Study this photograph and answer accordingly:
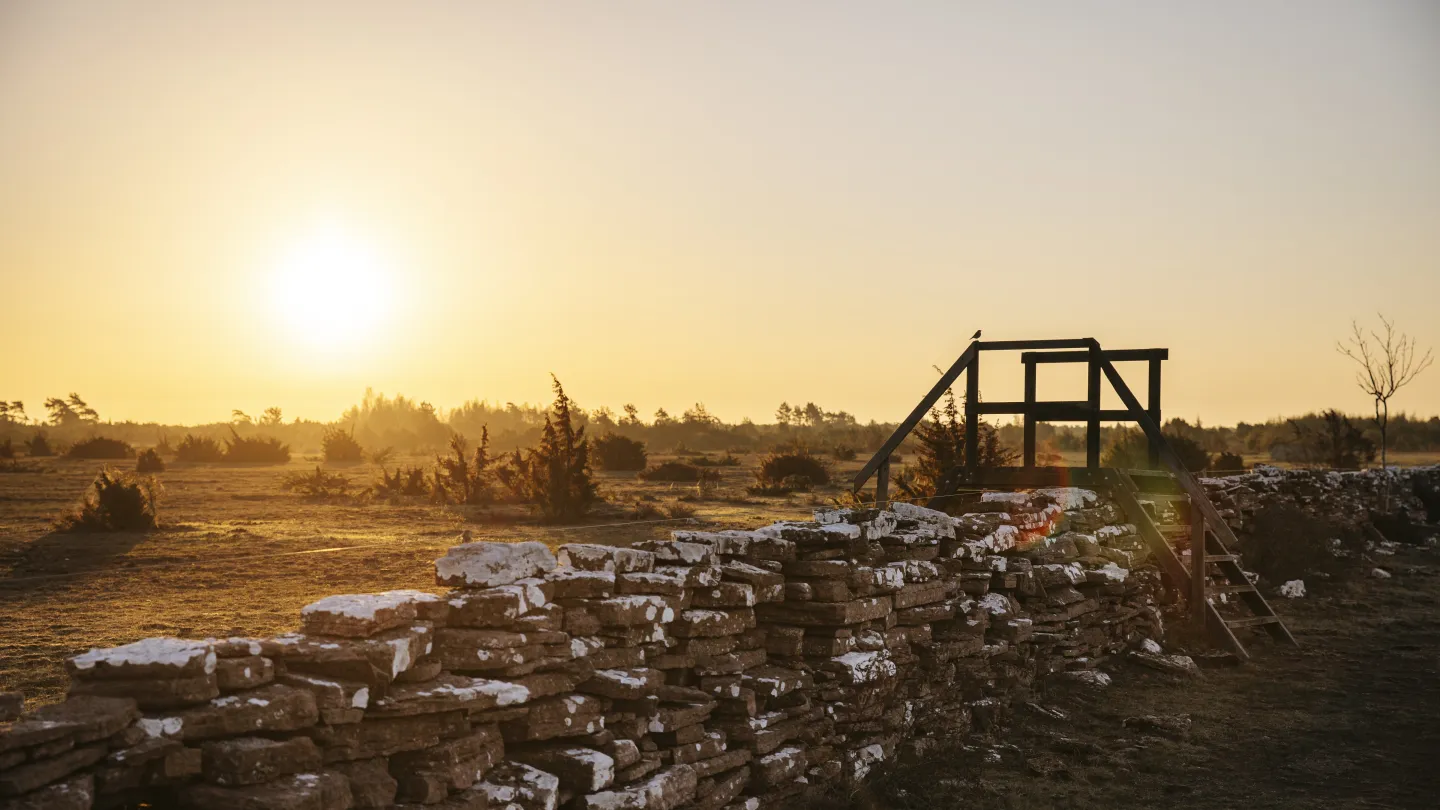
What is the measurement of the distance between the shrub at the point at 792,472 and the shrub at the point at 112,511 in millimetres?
13668

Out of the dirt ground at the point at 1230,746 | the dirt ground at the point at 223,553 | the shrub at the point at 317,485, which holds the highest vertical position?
the shrub at the point at 317,485

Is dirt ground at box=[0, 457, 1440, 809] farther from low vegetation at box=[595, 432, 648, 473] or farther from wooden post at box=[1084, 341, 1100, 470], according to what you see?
low vegetation at box=[595, 432, 648, 473]

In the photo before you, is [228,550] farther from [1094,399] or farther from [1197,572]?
[1197,572]

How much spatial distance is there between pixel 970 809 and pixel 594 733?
2.96 metres

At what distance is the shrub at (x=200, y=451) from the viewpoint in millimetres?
38344

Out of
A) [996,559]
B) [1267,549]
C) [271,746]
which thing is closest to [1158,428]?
[996,559]

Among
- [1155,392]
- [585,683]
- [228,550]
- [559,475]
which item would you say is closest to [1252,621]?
[1155,392]

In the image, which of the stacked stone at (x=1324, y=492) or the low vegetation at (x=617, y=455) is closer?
the stacked stone at (x=1324, y=492)

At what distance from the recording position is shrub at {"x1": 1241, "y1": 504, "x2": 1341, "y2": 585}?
15992mm

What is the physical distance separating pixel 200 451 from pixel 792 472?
24227mm

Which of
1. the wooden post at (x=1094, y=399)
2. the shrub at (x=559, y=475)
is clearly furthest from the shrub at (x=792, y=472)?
the wooden post at (x=1094, y=399)

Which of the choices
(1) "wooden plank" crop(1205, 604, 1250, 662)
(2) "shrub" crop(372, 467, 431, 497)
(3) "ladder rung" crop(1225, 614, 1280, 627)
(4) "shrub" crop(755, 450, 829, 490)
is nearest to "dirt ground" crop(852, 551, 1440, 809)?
(1) "wooden plank" crop(1205, 604, 1250, 662)

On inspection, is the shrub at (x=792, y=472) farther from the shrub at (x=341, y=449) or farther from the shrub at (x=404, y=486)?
the shrub at (x=341, y=449)

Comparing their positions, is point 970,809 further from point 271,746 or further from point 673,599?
point 271,746
